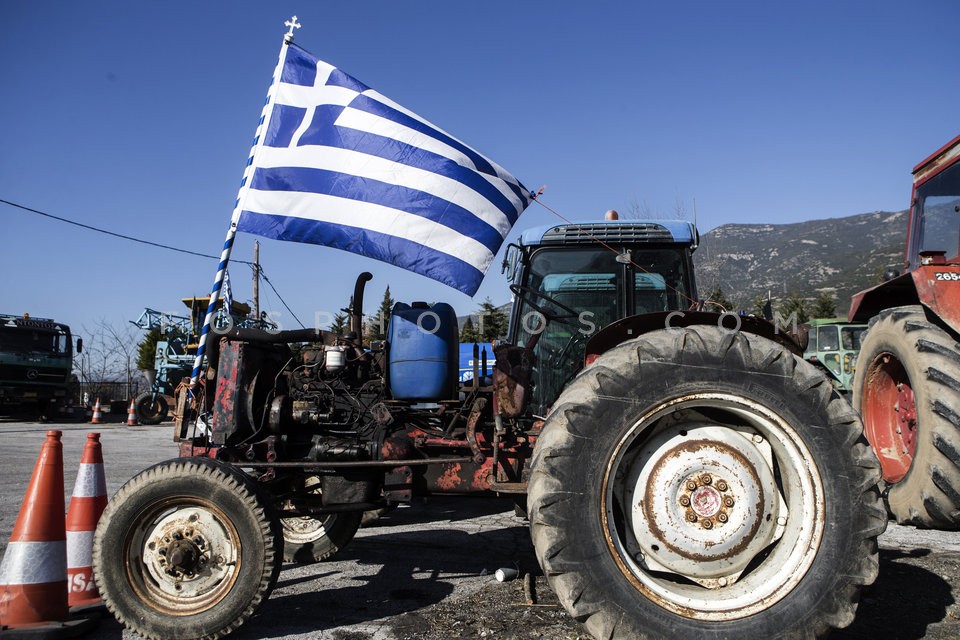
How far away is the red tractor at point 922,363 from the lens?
12.1 feet

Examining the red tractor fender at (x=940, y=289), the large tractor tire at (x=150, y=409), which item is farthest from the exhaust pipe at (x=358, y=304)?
the large tractor tire at (x=150, y=409)

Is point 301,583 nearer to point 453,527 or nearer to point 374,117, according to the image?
point 453,527

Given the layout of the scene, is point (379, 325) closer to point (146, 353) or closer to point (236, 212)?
point (236, 212)

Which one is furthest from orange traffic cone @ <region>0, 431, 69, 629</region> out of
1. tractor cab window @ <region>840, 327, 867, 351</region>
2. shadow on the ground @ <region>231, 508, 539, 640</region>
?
tractor cab window @ <region>840, 327, 867, 351</region>

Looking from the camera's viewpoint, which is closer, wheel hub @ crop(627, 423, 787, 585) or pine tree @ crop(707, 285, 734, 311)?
wheel hub @ crop(627, 423, 787, 585)

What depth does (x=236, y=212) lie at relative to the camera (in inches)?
156

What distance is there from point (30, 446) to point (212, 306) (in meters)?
9.73

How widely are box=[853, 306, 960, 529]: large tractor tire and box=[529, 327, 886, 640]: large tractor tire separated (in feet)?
6.34

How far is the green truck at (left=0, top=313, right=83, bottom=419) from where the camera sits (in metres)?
17.0

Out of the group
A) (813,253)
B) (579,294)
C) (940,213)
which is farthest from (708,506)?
(813,253)

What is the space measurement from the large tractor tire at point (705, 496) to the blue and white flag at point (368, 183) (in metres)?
1.81

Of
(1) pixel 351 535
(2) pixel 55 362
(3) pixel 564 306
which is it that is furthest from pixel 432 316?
(2) pixel 55 362

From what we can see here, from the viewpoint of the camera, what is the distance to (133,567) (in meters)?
2.71

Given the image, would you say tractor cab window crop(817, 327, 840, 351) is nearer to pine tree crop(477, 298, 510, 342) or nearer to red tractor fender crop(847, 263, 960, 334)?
pine tree crop(477, 298, 510, 342)
